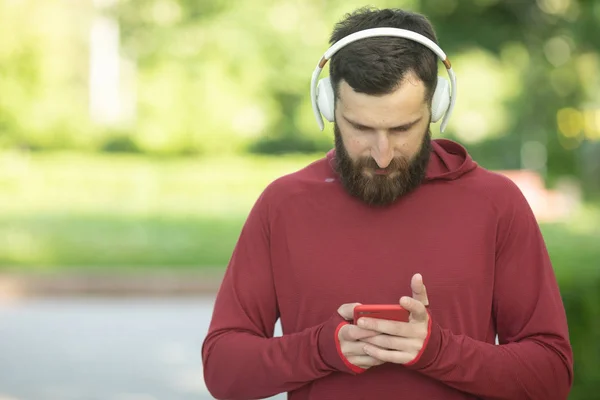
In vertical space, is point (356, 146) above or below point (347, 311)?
above

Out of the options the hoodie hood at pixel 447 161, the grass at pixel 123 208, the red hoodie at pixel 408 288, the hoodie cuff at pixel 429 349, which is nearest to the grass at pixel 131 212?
the grass at pixel 123 208

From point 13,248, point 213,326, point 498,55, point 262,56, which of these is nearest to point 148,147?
point 262,56

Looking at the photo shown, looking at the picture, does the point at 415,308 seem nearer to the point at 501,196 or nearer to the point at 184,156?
the point at 501,196

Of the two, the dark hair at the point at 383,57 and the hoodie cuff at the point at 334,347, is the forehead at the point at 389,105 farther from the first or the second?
the hoodie cuff at the point at 334,347

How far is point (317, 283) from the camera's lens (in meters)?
2.57

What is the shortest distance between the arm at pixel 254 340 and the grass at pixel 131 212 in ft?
35.4

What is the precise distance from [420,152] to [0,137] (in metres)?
26.6

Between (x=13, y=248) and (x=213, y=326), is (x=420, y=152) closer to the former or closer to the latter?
(x=213, y=326)

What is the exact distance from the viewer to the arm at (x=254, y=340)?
2.50m

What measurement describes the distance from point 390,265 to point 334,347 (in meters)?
0.26

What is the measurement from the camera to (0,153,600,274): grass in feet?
50.1

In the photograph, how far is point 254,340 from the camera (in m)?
2.58

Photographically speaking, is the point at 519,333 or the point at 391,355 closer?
the point at 391,355

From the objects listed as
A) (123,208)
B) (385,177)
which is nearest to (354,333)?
(385,177)
